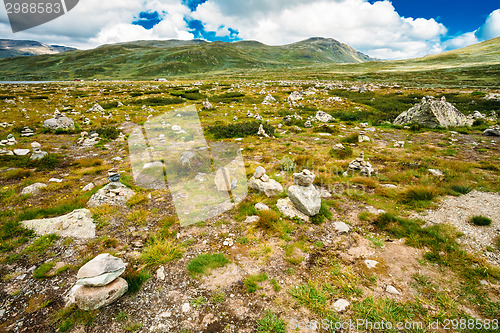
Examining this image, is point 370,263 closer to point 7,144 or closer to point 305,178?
point 305,178

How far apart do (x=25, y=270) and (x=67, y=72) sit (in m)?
228

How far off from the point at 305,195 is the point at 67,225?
27.1ft

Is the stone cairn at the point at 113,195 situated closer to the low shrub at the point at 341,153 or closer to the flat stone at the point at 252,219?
the flat stone at the point at 252,219

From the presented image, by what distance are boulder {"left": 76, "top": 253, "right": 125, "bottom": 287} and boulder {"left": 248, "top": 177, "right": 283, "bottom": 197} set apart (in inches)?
215

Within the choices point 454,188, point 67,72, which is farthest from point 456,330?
point 67,72

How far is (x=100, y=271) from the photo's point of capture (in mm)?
4391

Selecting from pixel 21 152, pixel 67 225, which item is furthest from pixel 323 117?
pixel 21 152

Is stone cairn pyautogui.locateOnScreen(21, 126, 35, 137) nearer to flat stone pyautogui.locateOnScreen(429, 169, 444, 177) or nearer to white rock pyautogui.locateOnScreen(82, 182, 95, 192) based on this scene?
white rock pyautogui.locateOnScreen(82, 182, 95, 192)

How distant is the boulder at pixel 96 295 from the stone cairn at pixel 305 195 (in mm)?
5766

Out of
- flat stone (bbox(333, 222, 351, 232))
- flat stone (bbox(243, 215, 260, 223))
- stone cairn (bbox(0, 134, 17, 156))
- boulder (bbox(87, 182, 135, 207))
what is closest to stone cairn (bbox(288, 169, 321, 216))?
flat stone (bbox(333, 222, 351, 232))

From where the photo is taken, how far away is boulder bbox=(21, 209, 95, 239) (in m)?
6.27

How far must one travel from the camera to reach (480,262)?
4902 millimetres

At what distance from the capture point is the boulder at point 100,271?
14.0ft

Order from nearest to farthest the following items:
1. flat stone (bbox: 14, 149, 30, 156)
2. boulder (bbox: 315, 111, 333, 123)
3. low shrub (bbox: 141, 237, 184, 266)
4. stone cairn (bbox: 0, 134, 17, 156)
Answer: low shrub (bbox: 141, 237, 184, 266) < stone cairn (bbox: 0, 134, 17, 156) < flat stone (bbox: 14, 149, 30, 156) < boulder (bbox: 315, 111, 333, 123)
